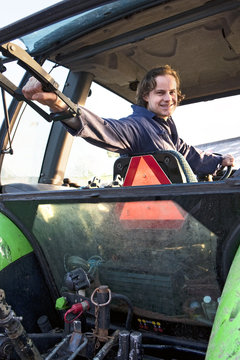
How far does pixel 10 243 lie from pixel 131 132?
89 cm

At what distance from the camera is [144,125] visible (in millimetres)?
1943

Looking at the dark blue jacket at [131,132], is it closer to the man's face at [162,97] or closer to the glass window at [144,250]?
the man's face at [162,97]

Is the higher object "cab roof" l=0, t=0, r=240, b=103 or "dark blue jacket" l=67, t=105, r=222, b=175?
"cab roof" l=0, t=0, r=240, b=103

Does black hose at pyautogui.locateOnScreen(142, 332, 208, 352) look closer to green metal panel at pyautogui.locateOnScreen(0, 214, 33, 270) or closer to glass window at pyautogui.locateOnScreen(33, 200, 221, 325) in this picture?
glass window at pyautogui.locateOnScreen(33, 200, 221, 325)

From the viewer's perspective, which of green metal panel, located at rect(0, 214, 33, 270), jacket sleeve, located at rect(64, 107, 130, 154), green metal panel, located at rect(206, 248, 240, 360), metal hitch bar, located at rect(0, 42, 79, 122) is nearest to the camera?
green metal panel, located at rect(206, 248, 240, 360)

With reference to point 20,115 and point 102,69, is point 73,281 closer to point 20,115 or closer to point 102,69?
point 20,115

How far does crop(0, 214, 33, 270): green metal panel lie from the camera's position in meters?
1.78

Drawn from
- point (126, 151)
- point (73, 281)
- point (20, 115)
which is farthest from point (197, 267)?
point (20, 115)

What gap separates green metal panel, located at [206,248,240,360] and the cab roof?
4.53 feet

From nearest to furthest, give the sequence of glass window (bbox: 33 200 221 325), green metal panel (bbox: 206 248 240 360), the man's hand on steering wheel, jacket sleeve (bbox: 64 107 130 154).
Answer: green metal panel (bbox: 206 248 240 360)
glass window (bbox: 33 200 221 325)
jacket sleeve (bbox: 64 107 130 154)
the man's hand on steering wheel

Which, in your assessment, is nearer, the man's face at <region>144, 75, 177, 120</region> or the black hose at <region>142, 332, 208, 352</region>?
the black hose at <region>142, 332, 208, 352</region>

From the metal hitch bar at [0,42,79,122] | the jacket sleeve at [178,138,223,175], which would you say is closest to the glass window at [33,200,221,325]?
the metal hitch bar at [0,42,79,122]

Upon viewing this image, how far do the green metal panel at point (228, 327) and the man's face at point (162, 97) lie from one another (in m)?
1.40

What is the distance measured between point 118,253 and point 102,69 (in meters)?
1.60
